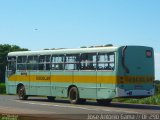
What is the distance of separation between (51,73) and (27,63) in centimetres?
272

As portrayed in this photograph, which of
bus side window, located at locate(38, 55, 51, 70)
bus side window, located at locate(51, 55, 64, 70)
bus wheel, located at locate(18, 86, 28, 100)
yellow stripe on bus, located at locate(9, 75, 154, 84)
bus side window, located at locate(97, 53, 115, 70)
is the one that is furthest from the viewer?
bus wheel, located at locate(18, 86, 28, 100)

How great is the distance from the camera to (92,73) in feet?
89.8

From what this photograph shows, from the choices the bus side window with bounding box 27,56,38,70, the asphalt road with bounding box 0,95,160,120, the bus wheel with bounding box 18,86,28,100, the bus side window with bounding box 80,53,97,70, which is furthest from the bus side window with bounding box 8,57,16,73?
the asphalt road with bounding box 0,95,160,120

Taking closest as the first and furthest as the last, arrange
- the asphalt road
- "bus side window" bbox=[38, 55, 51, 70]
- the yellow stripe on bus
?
1. the asphalt road
2. the yellow stripe on bus
3. "bus side window" bbox=[38, 55, 51, 70]

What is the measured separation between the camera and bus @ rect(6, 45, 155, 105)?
26.1 meters

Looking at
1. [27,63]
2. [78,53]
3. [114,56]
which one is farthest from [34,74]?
[114,56]

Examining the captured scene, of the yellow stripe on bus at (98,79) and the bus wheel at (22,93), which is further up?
the yellow stripe on bus at (98,79)

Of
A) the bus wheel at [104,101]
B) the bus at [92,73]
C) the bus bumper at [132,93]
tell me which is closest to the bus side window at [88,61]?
the bus at [92,73]

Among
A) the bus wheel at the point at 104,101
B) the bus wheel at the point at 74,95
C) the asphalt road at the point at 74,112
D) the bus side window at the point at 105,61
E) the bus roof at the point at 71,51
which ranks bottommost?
the asphalt road at the point at 74,112

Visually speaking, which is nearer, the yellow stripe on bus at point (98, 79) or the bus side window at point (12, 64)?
the yellow stripe on bus at point (98, 79)

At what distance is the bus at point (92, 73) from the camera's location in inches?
1027

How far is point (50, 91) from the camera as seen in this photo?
101 ft

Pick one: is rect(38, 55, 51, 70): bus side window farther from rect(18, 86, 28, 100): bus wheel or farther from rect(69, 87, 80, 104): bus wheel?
rect(69, 87, 80, 104): bus wheel

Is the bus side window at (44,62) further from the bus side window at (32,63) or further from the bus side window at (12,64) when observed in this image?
the bus side window at (12,64)
